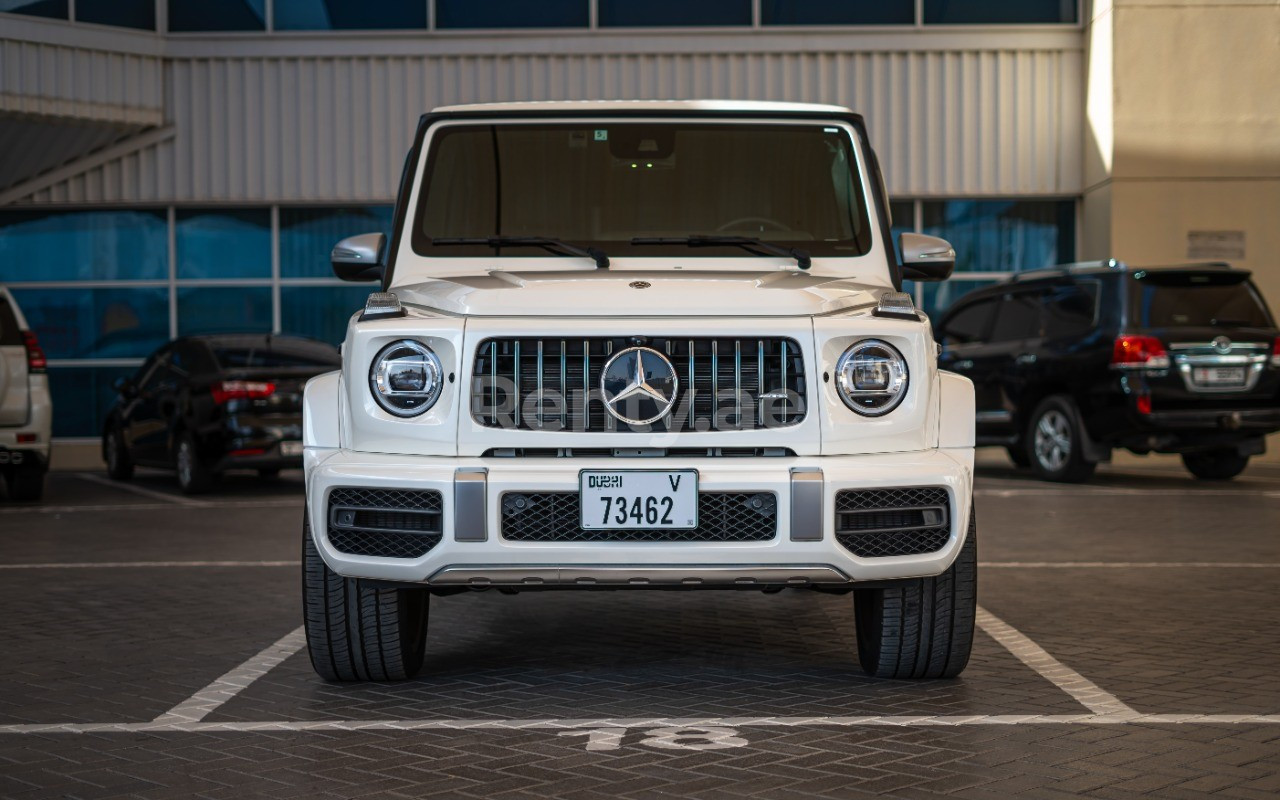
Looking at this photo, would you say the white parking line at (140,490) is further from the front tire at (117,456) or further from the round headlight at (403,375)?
the round headlight at (403,375)

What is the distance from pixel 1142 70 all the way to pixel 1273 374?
6.31 m

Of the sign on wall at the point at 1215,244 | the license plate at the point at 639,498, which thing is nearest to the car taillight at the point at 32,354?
the license plate at the point at 639,498

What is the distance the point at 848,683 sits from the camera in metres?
6.05

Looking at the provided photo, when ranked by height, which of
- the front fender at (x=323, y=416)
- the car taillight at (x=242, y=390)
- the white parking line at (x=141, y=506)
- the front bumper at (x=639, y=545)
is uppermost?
the front fender at (x=323, y=416)

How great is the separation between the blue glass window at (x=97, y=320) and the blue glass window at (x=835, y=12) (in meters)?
8.12

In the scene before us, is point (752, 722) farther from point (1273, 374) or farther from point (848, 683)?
point (1273, 374)

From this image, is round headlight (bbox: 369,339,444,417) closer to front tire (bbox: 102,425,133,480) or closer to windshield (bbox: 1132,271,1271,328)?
windshield (bbox: 1132,271,1271,328)

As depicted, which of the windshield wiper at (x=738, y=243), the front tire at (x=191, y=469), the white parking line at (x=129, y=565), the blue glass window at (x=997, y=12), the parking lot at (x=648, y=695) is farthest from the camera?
the blue glass window at (x=997, y=12)

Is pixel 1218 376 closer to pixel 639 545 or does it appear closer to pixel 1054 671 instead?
pixel 1054 671

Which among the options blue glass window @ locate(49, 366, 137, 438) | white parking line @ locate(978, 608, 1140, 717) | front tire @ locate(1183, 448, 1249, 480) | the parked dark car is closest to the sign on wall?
front tire @ locate(1183, 448, 1249, 480)

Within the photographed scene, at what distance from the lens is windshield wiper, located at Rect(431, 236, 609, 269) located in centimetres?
644

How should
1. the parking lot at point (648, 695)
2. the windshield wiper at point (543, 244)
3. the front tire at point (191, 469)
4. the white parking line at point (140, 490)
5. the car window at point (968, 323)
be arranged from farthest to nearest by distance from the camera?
the car window at point (968, 323) < the front tire at point (191, 469) < the white parking line at point (140, 490) < the windshield wiper at point (543, 244) < the parking lot at point (648, 695)

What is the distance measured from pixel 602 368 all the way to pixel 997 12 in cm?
1676

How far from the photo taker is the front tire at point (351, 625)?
5.75 metres
